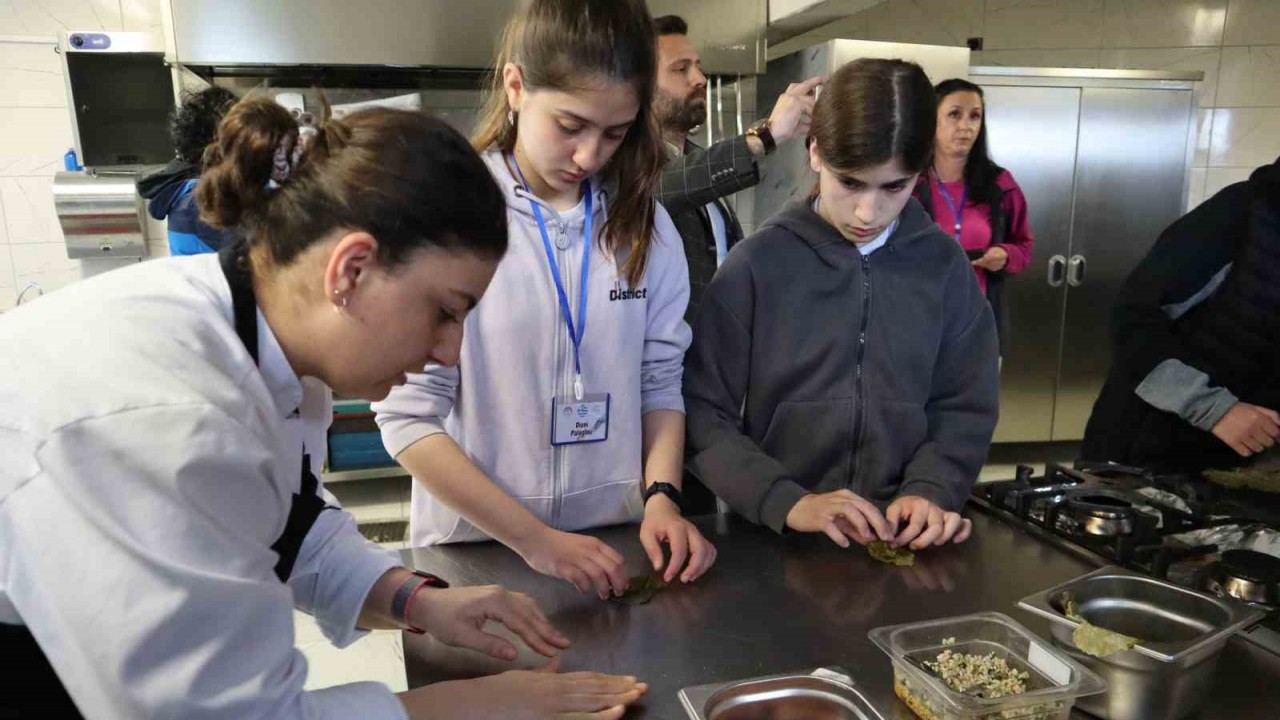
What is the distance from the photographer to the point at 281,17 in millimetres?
2756

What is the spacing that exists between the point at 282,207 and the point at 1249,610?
3.15 ft

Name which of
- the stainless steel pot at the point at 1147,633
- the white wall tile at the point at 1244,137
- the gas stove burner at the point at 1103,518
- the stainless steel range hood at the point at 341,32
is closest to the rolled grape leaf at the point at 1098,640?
the stainless steel pot at the point at 1147,633

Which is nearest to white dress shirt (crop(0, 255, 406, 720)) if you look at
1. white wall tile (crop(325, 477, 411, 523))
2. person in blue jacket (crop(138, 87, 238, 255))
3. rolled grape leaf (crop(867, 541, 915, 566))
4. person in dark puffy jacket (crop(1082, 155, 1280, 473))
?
rolled grape leaf (crop(867, 541, 915, 566))

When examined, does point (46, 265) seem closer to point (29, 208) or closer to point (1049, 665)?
point (29, 208)

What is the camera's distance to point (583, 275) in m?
1.14

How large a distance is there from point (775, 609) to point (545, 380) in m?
0.42

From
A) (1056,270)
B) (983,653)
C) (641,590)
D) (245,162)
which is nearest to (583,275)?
(641,590)

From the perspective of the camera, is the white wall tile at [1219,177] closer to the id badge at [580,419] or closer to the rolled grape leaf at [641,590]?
the id badge at [580,419]

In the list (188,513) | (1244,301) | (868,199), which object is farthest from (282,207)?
(1244,301)

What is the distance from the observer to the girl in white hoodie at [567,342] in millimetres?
1026

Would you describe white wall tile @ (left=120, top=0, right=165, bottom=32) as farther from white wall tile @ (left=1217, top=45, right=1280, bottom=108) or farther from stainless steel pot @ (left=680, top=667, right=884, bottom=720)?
white wall tile @ (left=1217, top=45, right=1280, bottom=108)

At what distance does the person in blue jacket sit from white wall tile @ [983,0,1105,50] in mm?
3331

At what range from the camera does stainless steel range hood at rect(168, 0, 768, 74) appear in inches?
107

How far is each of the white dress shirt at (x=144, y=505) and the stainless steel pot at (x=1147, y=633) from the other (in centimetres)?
68
